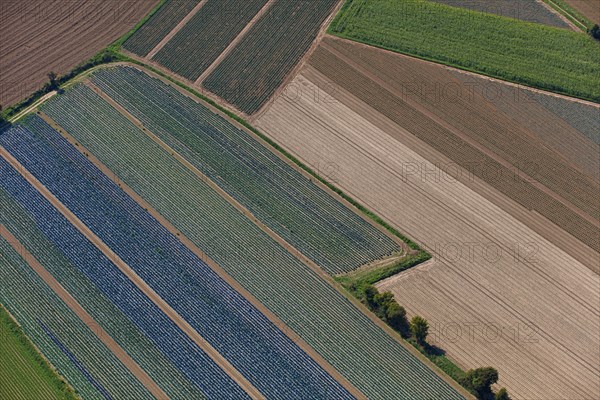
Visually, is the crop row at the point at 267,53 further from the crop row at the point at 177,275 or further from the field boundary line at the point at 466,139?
the crop row at the point at 177,275

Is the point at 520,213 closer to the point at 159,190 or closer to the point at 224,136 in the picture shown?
the point at 224,136

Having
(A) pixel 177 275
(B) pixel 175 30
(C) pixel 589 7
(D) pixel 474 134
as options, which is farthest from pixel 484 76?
(A) pixel 177 275

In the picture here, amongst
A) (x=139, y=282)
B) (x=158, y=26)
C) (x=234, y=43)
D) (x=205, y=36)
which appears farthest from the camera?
(x=158, y=26)

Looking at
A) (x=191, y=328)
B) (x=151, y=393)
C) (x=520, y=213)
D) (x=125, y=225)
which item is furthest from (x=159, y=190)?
(x=520, y=213)

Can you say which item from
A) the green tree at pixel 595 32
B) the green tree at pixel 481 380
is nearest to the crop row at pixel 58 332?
the green tree at pixel 481 380

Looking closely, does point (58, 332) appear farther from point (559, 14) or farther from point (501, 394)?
point (559, 14)
